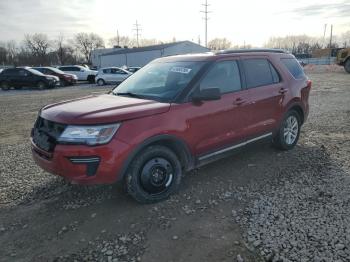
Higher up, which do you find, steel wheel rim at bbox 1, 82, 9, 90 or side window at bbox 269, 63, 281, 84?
side window at bbox 269, 63, 281, 84

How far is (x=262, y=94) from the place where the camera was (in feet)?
16.2

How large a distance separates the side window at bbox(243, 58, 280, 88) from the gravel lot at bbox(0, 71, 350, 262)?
1.32 m

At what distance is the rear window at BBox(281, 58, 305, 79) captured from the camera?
5.70m

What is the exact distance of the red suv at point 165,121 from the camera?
11.2ft

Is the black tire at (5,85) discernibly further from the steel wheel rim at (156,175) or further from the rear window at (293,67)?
the steel wheel rim at (156,175)

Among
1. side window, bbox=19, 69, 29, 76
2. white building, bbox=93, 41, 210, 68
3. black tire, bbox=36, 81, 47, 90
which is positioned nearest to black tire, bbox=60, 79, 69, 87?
black tire, bbox=36, 81, 47, 90

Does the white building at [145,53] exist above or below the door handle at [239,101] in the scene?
above

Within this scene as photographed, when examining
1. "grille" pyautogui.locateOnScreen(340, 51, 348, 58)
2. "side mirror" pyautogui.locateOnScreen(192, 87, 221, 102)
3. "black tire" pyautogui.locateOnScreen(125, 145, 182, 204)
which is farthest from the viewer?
"grille" pyautogui.locateOnScreen(340, 51, 348, 58)

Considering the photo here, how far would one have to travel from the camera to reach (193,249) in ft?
9.96

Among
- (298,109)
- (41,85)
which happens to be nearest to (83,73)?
(41,85)

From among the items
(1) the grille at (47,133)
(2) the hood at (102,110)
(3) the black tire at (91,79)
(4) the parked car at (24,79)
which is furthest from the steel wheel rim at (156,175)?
(3) the black tire at (91,79)

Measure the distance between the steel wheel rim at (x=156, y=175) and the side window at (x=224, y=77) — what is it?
3.74 ft

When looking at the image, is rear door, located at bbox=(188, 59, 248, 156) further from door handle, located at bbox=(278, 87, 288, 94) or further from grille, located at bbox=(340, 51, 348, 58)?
grille, located at bbox=(340, 51, 348, 58)

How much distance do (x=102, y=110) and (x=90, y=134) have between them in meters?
0.37
